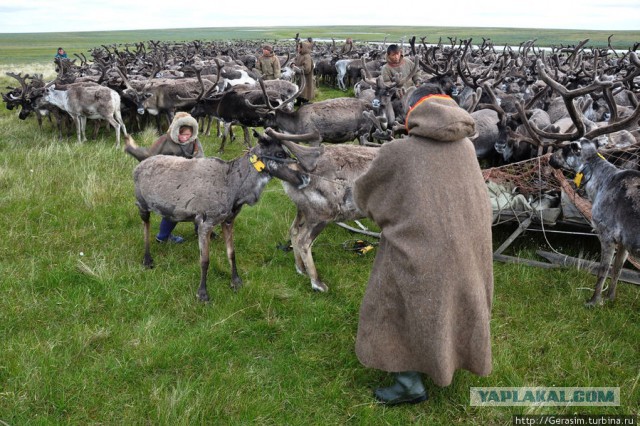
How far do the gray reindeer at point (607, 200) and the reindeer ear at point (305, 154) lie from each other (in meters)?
2.49

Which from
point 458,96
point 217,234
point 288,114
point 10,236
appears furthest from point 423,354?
point 458,96

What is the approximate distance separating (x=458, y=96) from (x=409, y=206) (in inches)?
375

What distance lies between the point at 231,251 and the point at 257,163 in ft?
3.25

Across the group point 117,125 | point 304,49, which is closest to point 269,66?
point 304,49

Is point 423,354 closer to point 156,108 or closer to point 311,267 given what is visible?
point 311,267

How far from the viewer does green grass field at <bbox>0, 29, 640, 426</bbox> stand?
3.48 m

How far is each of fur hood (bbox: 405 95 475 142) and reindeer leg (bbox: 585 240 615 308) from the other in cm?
256

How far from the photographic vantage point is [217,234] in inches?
250

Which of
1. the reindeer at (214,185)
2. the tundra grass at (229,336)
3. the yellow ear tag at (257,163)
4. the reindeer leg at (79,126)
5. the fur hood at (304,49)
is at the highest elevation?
the fur hood at (304,49)

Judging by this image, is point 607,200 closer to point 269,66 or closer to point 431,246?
point 431,246

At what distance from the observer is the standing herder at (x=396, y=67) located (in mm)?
10250

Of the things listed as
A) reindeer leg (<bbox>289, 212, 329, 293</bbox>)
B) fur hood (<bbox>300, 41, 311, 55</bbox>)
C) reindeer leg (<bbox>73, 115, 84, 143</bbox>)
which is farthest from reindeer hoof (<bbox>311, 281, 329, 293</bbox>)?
fur hood (<bbox>300, 41, 311, 55</bbox>)

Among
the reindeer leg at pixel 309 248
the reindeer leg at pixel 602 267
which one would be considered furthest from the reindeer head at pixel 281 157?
the reindeer leg at pixel 602 267

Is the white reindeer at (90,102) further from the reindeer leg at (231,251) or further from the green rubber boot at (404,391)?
the green rubber boot at (404,391)
